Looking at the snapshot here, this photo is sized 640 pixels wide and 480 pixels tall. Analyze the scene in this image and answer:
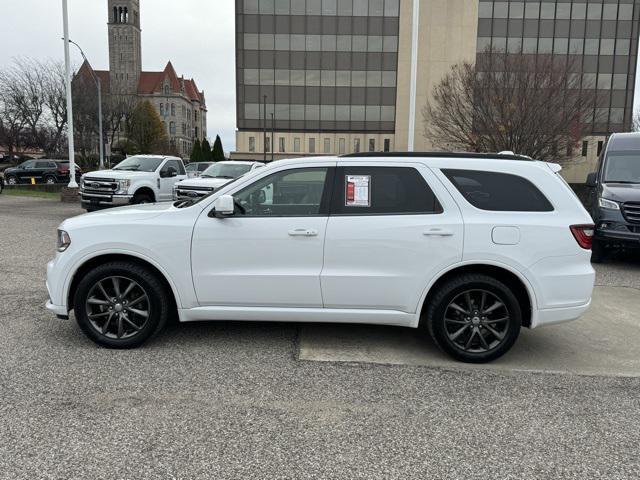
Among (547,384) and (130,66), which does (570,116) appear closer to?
(547,384)

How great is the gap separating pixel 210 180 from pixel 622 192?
9543 mm

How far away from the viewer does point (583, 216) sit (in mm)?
4488

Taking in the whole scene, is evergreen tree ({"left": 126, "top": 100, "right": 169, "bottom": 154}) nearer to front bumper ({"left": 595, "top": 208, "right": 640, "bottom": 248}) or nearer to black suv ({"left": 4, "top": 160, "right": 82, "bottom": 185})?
black suv ({"left": 4, "top": 160, "right": 82, "bottom": 185})

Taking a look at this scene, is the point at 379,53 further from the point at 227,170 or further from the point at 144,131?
the point at 227,170

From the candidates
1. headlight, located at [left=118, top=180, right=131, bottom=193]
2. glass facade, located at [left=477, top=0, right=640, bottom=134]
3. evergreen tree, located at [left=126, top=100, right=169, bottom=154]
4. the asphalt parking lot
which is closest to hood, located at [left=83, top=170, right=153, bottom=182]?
headlight, located at [left=118, top=180, right=131, bottom=193]

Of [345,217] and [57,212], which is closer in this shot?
[345,217]

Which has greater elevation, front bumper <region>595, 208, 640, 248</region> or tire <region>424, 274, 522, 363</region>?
front bumper <region>595, 208, 640, 248</region>

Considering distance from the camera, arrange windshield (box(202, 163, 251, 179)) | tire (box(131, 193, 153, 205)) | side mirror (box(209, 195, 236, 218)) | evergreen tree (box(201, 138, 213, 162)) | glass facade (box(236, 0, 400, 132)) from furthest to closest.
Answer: evergreen tree (box(201, 138, 213, 162)) < glass facade (box(236, 0, 400, 132)) < windshield (box(202, 163, 251, 179)) < tire (box(131, 193, 153, 205)) < side mirror (box(209, 195, 236, 218))

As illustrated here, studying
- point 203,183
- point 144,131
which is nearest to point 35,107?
point 144,131

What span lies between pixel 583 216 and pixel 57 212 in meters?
16.6

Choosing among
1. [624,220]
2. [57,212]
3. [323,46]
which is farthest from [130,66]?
[624,220]

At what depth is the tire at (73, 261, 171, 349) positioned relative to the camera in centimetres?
466

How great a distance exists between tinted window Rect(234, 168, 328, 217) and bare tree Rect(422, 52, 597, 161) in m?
→ 20.1

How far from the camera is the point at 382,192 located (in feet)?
Answer: 15.1
